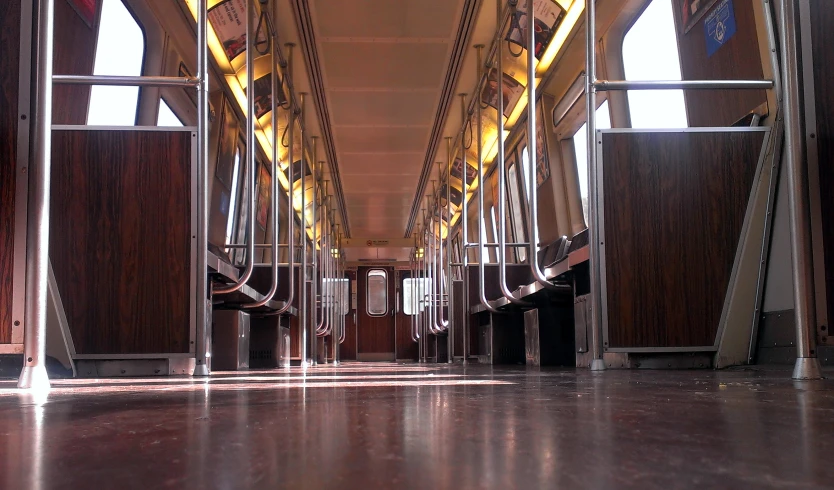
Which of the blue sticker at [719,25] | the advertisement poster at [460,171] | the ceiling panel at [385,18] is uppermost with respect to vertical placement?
the ceiling panel at [385,18]

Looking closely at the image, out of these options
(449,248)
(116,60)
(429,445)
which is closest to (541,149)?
(449,248)

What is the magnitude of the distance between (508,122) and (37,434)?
887cm

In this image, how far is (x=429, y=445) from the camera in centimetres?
83

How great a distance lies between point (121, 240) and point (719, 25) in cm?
355

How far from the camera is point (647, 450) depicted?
2.54ft

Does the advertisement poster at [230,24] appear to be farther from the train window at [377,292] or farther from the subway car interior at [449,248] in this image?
the train window at [377,292]

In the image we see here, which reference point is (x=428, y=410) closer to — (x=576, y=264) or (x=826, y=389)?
(x=826, y=389)

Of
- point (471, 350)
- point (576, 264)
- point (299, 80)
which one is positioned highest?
point (299, 80)

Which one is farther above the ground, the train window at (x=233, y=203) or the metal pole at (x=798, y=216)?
the train window at (x=233, y=203)

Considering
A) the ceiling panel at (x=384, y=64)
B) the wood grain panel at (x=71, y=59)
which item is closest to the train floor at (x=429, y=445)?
the wood grain panel at (x=71, y=59)

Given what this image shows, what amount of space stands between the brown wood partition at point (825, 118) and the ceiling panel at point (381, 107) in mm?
5612

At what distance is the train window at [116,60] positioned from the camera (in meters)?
5.17

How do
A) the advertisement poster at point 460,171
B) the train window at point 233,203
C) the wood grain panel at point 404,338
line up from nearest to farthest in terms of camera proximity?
the train window at point 233,203
the advertisement poster at point 460,171
the wood grain panel at point 404,338

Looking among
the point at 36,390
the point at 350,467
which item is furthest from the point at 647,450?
the point at 36,390
